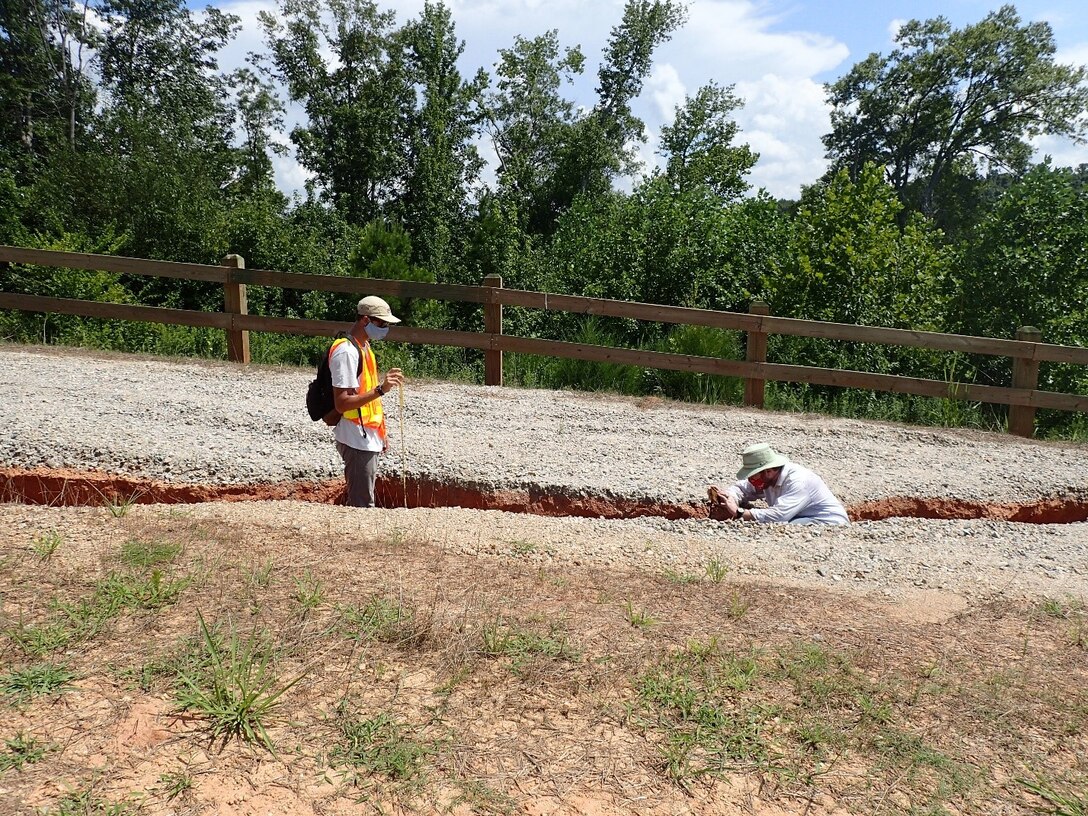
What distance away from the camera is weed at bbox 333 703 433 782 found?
2621 mm

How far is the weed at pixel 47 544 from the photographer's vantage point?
4.00 meters

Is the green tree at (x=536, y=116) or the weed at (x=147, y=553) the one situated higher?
the green tree at (x=536, y=116)

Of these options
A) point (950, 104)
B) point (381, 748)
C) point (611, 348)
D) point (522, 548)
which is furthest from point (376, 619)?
point (950, 104)

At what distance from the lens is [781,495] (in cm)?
627

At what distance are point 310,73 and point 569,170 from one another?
32.7 feet

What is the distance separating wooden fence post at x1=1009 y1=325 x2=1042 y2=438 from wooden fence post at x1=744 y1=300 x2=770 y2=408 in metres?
2.84

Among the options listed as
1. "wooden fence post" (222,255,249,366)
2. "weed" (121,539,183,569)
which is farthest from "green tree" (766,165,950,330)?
"weed" (121,539,183,569)

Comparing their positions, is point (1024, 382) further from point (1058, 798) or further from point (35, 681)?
point (35, 681)

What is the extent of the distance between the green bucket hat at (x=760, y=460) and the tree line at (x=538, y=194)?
4.50 m

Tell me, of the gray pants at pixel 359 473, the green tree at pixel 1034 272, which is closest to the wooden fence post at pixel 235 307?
the gray pants at pixel 359 473

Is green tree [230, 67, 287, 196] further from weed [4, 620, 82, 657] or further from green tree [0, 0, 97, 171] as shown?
weed [4, 620, 82, 657]

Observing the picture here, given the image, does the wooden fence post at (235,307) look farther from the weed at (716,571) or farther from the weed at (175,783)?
the weed at (175,783)

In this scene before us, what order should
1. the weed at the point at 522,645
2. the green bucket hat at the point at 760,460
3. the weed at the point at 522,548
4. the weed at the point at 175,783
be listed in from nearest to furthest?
the weed at the point at 175,783 < the weed at the point at 522,645 < the weed at the point at 522,548 < the green bucket hat at the point at 760,460

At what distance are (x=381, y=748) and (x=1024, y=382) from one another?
9389 mm
